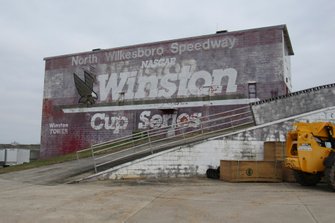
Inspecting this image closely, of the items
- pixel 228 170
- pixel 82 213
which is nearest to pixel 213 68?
pixel 228 170

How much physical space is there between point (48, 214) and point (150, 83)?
20648 mm

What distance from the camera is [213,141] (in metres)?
16.4

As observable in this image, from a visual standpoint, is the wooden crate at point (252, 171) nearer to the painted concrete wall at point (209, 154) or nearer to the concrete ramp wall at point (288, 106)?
the painted concrete wall at point (209, 154)

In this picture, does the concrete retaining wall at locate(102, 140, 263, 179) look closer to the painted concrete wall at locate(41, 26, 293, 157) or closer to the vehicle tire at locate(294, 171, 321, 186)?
the vehicle tire at locate(294, 171, 321, 186)

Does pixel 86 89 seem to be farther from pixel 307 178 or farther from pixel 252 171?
pixel 307 178

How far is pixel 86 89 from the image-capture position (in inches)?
1215

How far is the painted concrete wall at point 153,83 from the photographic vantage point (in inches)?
987

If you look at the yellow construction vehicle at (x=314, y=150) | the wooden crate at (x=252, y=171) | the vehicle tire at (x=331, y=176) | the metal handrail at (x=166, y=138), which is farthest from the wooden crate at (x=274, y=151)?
the vehicle tire at (x=331, y=176)

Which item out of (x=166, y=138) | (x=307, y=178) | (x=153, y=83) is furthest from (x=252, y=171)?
(x=153, y=83)

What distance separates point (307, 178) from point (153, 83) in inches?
656

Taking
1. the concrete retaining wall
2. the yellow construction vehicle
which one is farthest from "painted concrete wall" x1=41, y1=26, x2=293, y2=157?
the yellow construction vehicle

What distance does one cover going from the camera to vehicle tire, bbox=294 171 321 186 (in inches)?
520

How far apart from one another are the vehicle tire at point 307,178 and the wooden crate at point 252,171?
136 cm

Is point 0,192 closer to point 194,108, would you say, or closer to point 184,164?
point 184,164
